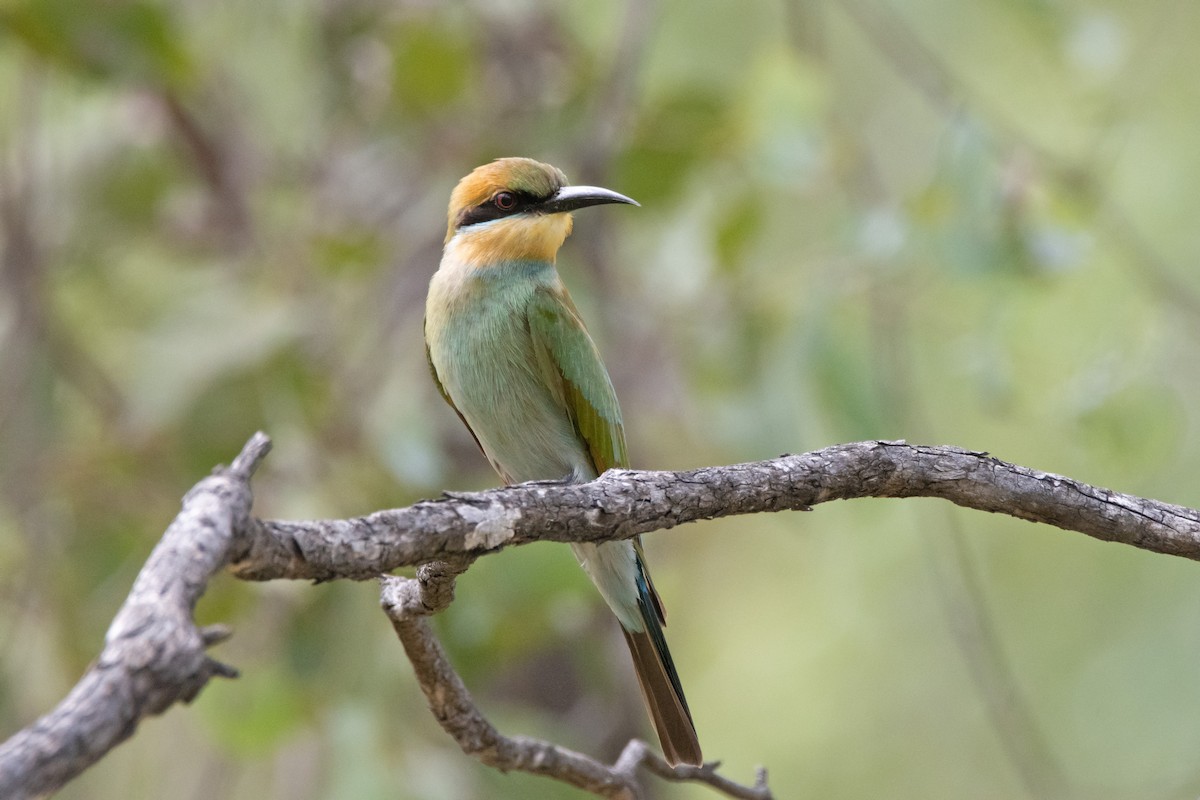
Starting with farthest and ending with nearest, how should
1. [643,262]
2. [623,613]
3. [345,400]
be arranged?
[643,262], [345,400], [623,613]

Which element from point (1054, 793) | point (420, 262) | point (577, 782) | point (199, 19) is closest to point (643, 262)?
point (420, 262)

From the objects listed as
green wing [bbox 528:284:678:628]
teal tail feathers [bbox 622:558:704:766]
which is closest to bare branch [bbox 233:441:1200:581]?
teal tail feathers [bbox 622:558:704:766]

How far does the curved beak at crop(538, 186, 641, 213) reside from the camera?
9.50ft

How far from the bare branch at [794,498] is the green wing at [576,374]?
1.03m

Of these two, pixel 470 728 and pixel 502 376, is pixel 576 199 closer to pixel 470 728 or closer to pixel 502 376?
pixel 502 376

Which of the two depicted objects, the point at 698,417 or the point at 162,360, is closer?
the point at 162,360

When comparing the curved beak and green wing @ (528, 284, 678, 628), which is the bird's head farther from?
green wing @ (528, 284, 678, 628)

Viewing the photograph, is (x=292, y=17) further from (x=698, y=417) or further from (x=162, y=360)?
(x=698, y=417)

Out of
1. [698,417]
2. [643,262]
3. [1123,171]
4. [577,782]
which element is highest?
[1123,171]

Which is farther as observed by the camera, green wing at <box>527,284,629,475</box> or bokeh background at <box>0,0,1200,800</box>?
bokeh background at <box>0,0,1200,800</box>

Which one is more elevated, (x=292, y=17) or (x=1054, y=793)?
(x=292, y=17)

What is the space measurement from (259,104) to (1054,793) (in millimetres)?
3427

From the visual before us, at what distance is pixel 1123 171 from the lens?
4980 mm

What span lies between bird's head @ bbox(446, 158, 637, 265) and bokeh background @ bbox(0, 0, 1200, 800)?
472 mm
